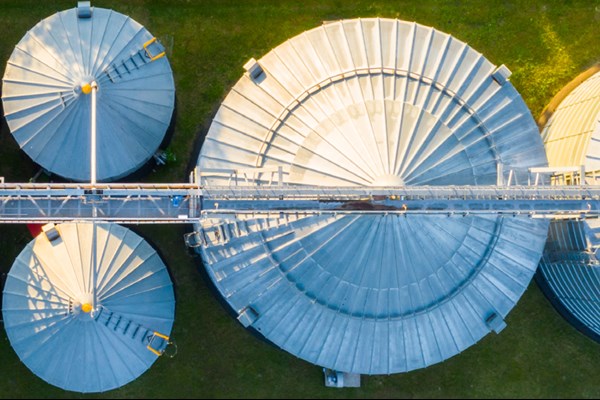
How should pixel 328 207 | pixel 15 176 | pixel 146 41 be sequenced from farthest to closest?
pixel 15 176 → pixel 146 41 → pixel 328 207

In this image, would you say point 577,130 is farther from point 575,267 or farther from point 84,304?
point 84,304

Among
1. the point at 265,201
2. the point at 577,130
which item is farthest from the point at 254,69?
the point at 577,130

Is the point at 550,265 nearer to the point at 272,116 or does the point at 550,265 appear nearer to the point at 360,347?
the point at 360,347

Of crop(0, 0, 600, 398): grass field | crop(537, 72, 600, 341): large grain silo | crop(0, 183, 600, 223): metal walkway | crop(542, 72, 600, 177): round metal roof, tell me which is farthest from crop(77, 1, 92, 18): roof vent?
crop(542, 72, 600, 177): round metal roof

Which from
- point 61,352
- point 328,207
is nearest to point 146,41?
point 328,207

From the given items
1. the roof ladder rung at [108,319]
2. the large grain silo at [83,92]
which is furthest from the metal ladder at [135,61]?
the roof ladder rung at [108,319]

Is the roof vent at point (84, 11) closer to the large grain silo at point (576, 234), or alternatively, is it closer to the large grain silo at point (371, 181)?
the large grain silo at point (371, 181)
